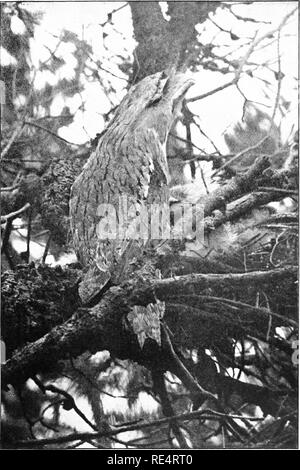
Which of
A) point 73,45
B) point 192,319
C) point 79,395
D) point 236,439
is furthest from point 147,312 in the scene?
point 73,45

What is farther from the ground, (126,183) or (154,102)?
(154,102)

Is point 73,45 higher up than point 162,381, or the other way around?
point 73,45

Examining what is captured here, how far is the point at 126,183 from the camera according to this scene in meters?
1.86

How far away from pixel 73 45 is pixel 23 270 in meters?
0.64

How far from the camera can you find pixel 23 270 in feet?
6.05

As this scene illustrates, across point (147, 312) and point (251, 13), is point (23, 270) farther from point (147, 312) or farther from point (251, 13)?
point (251, 13)

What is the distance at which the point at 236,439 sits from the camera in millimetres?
1799

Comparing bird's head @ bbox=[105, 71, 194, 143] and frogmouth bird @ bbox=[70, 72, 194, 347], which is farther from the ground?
bird's head @ bbox=[105, 71, 194, 143]

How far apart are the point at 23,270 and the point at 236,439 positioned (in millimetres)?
735

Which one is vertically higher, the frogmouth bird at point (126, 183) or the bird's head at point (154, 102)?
the bird's head at point (154, 102)

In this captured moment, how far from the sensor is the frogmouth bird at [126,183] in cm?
184

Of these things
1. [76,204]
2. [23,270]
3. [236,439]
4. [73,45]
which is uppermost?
[73,45]

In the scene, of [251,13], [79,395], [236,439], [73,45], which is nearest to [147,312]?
[79,395]

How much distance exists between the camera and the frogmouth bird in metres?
1.84
